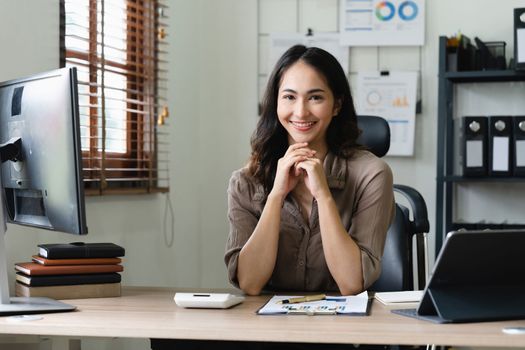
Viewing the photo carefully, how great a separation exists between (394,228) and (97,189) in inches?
41.0

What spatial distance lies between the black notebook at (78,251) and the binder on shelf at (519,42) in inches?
86.2

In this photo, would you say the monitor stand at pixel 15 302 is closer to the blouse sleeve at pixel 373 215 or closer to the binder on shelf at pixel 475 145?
the blouse sleeve at pixel 373 215

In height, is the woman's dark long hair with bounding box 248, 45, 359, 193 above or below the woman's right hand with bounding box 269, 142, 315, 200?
above

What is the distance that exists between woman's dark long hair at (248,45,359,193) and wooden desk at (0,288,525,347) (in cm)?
59

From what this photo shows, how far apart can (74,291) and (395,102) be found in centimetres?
230

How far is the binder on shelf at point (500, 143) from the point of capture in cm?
346

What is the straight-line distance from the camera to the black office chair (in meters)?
2.54

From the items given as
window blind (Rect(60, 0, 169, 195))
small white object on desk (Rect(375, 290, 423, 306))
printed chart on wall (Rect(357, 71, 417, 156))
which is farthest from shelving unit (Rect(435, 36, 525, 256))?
small white object on desk (Rect(375, 290, 423, 306))

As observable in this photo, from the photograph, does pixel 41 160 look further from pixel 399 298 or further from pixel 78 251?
pixel 399 298

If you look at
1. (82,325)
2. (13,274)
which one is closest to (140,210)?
(13,274)

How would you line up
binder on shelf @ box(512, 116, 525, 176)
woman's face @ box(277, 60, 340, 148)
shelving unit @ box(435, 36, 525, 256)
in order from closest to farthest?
woman's face @ box(277, 60, 340, 148), binder on shelf @ box(512, 116, 525, 176), shelving unit @ box(435, 36, 525, 256)

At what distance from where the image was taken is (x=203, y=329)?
4.62 feet

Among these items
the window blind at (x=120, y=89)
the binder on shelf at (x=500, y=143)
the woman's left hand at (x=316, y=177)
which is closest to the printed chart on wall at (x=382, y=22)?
the binder on shelf at (x=500, y=143)

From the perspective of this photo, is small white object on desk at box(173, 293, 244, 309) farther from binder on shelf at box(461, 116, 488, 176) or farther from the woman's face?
binder on shelf at box(461, 116, 488, 176)
